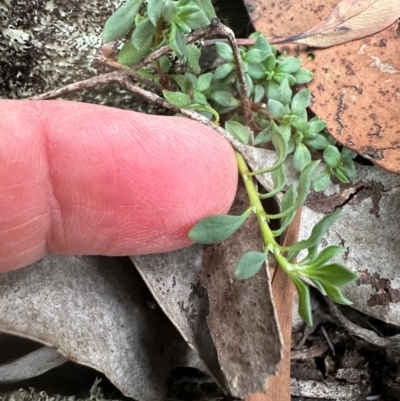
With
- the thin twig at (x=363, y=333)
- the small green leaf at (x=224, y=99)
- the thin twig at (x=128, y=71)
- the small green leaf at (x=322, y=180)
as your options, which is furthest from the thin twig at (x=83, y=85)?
the thin twig at (x=363, y=333)

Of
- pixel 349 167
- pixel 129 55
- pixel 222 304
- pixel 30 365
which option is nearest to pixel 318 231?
pixel 222 304

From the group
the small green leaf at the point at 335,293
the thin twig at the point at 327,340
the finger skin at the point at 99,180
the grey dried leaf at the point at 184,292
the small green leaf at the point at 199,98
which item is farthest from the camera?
the thin twig at the point at 327,340

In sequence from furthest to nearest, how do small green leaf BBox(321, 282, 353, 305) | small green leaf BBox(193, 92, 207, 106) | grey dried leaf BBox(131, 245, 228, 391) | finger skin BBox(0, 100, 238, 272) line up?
small green leaf BBox(193, 92, 207, 106), grey dried leaf BBox(131, 245, 228, 391), small green leaf BBox(321, 282, 353, 305), finger skin BBox(0, 100, 238, 272)

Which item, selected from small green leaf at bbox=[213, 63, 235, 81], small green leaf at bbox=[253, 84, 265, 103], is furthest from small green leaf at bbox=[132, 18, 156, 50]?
small green leaf at bbox=[253, 84, 265, 103]

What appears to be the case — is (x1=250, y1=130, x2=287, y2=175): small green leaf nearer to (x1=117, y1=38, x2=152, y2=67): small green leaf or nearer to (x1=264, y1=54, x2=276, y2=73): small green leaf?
(x1=264, y1=54, x2=276, y2=73): small green leaf

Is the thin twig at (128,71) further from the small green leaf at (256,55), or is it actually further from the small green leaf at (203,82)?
the small green leaf at (256,55)

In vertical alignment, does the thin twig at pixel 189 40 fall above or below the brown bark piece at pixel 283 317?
above
